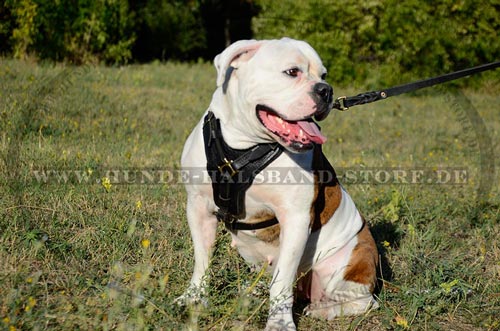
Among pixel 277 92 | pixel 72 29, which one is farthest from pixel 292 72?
pixel 72 29

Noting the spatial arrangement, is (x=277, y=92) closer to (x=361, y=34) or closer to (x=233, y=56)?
(x=233, y=56)

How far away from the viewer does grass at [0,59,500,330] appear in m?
2.67

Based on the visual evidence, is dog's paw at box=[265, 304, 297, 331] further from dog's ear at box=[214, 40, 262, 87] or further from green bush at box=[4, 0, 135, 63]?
green bush at box=[4, 0, 135, 63]

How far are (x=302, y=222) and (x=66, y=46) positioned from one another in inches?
396

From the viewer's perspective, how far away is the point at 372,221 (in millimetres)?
4699

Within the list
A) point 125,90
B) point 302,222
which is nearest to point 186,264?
point 302,222

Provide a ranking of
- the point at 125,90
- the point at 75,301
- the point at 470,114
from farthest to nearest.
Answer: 1. the point at 470,114
2. the point at 125,90
3. the point at 75,301

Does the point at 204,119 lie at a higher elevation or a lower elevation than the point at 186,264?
higher

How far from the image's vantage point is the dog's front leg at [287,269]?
9.38 ft

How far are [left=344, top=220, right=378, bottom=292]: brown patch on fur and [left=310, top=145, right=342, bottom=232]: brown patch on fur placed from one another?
284 mm

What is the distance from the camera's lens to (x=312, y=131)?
293 centimetres

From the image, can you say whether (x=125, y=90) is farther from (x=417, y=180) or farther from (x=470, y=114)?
(x=470, y=114)

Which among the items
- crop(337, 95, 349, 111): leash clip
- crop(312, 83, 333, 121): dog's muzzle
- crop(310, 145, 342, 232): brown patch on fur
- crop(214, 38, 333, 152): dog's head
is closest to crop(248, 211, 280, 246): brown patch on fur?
crop(310, 145, 342, 232): brown patch on fur

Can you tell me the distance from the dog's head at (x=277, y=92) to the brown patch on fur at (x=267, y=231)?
427 mm
